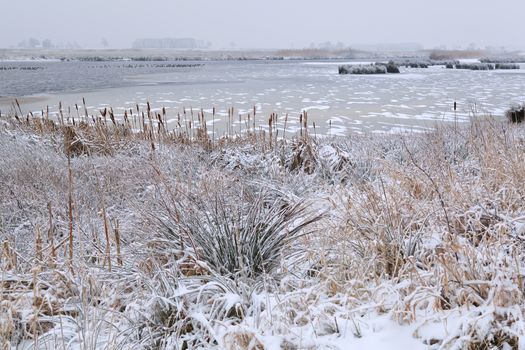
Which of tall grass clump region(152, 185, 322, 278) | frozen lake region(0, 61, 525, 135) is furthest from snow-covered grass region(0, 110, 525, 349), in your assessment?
frozen lake region(0, 61, 525, 135)

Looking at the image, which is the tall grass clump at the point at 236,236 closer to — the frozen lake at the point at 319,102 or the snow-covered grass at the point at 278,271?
the snow-covered grass at the point at 278,271

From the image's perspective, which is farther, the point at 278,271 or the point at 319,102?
the point at 319,102

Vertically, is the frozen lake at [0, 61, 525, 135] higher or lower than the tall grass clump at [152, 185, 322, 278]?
higher

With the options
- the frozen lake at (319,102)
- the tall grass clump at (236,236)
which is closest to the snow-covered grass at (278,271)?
the tall grass clump at (236,236)

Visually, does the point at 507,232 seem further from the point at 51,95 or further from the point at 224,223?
the point at 51,95

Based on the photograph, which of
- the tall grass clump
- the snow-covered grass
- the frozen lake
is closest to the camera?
the snow-covered grass

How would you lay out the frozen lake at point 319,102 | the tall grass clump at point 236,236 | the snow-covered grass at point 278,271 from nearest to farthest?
the snow-covered grass at point 278,271, the tall grass clump at point 236,236, the frozen lake at point 319,102

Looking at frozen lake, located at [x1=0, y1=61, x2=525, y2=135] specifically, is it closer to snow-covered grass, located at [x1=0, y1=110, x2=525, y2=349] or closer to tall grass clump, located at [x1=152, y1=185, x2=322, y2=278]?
snow-covered grass, located at [x1=0, y1=110, x2=525, y2=349]

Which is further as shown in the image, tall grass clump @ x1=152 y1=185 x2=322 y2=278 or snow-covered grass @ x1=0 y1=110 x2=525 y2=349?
tall grass clump @ x1=152 y1=185 x2=322 y2=278

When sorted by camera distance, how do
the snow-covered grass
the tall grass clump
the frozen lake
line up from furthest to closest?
1. the frozen lake
2. the tall grass clump
3. the snow-covered grass

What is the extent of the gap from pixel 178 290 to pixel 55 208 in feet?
7.70

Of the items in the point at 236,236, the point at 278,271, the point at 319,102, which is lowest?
the point at 278,271

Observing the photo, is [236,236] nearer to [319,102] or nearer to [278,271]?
[278,271]

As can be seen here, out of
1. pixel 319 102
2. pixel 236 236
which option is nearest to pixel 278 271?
pixel 236 236
